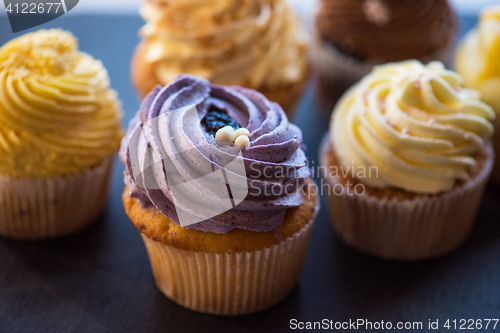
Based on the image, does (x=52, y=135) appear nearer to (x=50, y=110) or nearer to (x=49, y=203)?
(x=50, y=110)

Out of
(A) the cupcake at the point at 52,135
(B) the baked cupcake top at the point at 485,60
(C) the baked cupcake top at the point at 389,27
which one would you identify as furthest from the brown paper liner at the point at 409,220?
(A) the cupcake at the point at 52,135

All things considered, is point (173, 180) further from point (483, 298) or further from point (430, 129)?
point (483, 298)

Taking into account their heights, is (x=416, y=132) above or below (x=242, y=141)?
below

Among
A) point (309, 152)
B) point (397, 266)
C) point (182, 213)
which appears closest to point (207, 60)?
point (309, 152)

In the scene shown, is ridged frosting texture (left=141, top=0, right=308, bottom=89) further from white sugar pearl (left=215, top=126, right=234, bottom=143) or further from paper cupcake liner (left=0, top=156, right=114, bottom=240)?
white sugar pearl (left=215, top=126, right=234, bottom=143)

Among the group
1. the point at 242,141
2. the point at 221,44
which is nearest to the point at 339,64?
the point at 221,44
